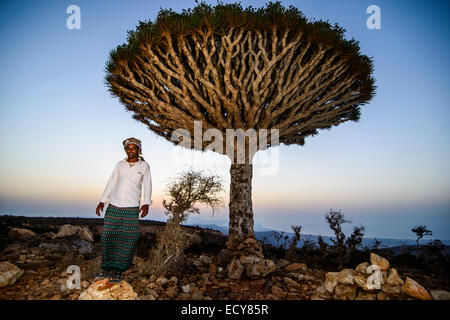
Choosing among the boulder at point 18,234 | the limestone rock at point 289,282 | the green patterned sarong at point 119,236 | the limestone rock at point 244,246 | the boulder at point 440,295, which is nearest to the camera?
the boulder at point 440,295

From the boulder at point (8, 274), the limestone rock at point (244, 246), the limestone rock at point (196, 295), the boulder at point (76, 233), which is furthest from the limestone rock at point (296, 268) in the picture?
the boulder at point (76, 233)

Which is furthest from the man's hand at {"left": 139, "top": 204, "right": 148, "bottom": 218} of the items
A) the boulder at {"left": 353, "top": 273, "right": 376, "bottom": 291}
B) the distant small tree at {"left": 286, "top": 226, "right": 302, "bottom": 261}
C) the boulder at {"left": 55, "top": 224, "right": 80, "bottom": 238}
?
the boulder at {"left": 55, "top": 224, "right": 80, "bottom": 238}

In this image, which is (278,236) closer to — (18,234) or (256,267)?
(256,267)

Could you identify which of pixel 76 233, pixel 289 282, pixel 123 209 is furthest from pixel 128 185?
pixel 76 233

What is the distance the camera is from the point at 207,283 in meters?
3.69

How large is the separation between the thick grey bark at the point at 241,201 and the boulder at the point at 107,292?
10.0 ft

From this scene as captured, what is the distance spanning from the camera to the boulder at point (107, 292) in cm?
253

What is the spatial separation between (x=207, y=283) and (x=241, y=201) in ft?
7.20

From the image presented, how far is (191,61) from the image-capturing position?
5.12 m

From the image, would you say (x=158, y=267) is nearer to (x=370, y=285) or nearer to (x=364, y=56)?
(x=370, y=285)

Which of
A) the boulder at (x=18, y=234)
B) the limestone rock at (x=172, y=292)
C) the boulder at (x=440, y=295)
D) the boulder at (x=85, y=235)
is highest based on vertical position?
the boulder at (x=440, y=295)

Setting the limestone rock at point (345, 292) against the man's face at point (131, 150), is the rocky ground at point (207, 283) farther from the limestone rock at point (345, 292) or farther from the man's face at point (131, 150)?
the man's face at point (131, 150)

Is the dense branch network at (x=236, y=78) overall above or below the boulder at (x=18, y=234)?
above
